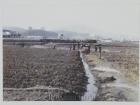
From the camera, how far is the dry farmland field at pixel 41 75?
1963mm

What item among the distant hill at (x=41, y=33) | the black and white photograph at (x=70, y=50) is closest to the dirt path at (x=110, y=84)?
the black and white photograph at (x=70, y=50)

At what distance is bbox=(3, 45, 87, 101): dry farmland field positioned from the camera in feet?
6.44

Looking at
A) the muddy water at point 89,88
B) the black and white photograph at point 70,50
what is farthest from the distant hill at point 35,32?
the muddy water at point 89,88

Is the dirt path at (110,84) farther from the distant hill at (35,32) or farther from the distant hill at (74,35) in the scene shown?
the distant hill at (35,32)

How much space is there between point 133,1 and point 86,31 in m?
0.25

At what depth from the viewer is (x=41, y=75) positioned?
1.97m

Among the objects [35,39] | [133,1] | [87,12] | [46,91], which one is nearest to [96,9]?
[87,12]

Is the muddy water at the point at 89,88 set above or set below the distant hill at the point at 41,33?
below

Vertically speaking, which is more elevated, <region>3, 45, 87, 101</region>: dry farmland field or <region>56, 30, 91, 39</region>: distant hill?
<region>56, 30, 91, 39</region>: distant hill

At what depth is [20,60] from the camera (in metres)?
1.97

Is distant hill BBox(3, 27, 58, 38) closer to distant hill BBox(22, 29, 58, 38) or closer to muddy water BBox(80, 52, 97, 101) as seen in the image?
distant hill BBox(22, 29, 58, 38)

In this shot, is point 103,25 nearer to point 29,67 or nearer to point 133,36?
point 133,36

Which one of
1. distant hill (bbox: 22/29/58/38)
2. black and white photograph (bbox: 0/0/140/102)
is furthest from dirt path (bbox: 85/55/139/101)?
distant hill (bbox: 22/29/58/38)

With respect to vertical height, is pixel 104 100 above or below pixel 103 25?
below
